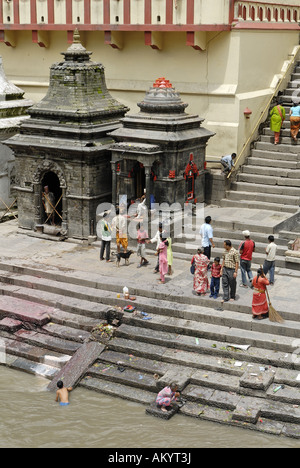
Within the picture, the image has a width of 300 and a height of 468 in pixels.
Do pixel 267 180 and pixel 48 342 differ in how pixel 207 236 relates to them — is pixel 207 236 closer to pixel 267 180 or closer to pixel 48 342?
pixel 48 342

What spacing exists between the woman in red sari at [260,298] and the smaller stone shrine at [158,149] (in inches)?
204

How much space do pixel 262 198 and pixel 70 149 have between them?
5.48 meters

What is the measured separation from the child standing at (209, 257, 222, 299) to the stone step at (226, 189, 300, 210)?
5220mm

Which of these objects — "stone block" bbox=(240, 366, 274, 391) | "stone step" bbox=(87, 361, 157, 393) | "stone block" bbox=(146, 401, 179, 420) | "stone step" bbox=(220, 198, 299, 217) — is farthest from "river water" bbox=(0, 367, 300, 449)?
"stone step" bbox=(220, 198, 299, 217)

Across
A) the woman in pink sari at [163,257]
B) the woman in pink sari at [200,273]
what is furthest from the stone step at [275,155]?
the woman in pink sari at [200,273]

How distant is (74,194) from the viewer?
1888cm

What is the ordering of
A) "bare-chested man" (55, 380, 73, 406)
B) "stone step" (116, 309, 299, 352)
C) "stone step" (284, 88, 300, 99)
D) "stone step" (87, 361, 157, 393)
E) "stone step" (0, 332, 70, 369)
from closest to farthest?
"bare-chested man" (55, 380, 73, 406)
"stone step" (87, 361, 157, 393)
"stone step" (116, 309, 299, 352)
"stone step" (0, 332, 70, 369)
"stone step" (284, 88, 300, 99)

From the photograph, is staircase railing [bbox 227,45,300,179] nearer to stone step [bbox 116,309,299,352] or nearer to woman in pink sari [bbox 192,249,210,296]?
woman in pink sari [bbox 192,249,210,296]

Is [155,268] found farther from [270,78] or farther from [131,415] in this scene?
[270,78]

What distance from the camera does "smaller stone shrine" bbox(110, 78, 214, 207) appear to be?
18.0 meters

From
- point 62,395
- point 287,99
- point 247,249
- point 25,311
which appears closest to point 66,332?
point 25,311

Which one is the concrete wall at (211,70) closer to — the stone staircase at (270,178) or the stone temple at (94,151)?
the stone staircase at (270,178)

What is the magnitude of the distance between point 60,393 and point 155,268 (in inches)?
179

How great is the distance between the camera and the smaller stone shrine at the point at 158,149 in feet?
59.1
